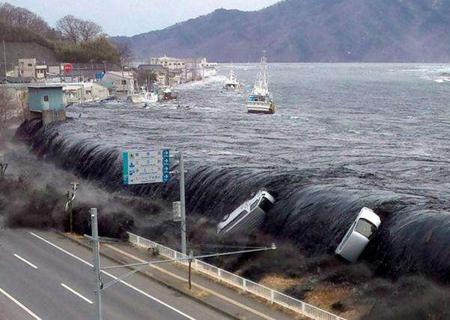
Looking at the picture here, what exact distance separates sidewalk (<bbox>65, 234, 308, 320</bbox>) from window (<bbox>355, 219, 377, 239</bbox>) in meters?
6.43

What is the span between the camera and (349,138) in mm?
60562

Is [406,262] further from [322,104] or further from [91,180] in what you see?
[322,104]

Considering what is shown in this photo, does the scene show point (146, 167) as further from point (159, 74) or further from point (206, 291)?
point (159, 74)

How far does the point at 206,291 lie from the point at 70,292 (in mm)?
4951

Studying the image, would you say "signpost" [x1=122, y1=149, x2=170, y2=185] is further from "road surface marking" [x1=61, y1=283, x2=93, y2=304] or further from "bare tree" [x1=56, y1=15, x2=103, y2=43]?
"bare tree" [x1=56, y1=15, x2=103, y2=43]

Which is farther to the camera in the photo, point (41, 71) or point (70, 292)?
point (41, 71)

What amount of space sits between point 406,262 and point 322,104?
7742 centimetres

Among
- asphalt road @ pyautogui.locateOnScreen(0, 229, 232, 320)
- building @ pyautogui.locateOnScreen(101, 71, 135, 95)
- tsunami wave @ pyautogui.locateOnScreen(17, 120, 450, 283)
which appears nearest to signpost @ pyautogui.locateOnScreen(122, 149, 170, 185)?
asphalt road @ pyautogui.locateOnScreen(0, 229, 232, 320)

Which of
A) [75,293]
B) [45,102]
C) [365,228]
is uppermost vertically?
[45,102]

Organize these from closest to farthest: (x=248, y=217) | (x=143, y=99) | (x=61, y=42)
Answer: (x=248, y=217) → (x=143, y=99) → (x=61, y=42)

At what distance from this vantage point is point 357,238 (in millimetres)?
27219

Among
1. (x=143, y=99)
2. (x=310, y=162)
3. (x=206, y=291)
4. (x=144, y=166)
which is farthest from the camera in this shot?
(x=143, y=99)

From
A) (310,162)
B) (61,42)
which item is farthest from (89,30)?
(310,162)

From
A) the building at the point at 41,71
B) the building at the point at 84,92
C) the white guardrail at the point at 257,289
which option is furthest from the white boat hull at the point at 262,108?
the white guardrail at the point at 257,289
